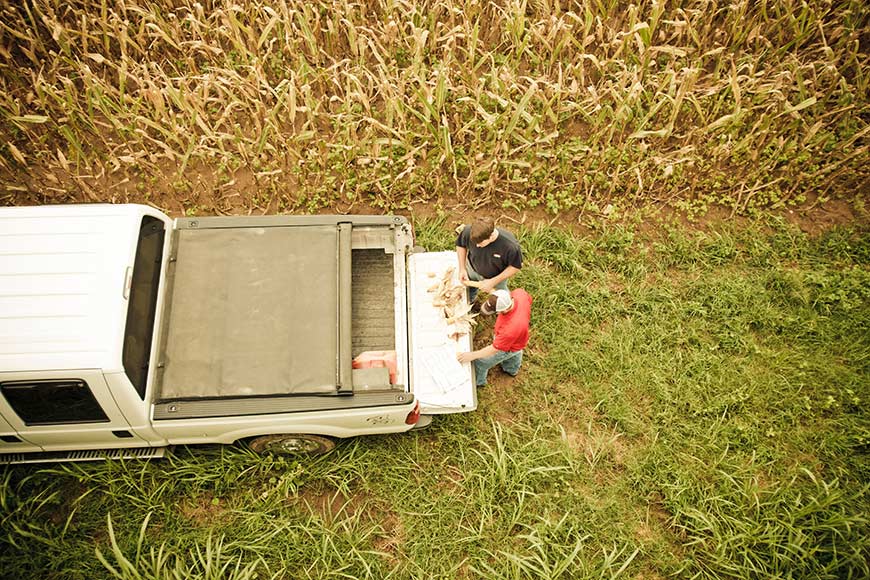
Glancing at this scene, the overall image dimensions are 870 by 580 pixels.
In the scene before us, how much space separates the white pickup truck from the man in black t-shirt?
0.76 m

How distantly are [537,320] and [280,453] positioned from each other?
3.04 metres

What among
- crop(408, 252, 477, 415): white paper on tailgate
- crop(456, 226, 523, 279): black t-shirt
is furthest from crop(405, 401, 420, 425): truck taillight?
crop(456, 226, 523, 279): black t-shirt

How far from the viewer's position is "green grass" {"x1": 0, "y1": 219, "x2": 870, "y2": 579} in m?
4.49

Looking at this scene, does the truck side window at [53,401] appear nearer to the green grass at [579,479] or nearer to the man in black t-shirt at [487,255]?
the green grass at [579,479]

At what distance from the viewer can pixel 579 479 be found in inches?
195

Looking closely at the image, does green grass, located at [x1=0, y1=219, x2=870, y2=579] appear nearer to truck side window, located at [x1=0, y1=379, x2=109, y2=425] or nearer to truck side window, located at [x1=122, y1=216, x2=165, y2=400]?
truck side window, located at [x1=0, y1=379, x2=109, y2=425]

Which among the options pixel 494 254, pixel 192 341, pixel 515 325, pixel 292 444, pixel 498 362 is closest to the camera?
pixel 192 341

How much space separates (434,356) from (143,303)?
254cm

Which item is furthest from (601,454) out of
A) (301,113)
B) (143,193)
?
(143,193)

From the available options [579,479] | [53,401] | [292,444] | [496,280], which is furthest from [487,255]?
[53,401]

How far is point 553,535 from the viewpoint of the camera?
4.57 metres

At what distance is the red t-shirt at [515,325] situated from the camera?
4.43 meters

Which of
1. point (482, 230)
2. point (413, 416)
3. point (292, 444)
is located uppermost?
point (482, 230)

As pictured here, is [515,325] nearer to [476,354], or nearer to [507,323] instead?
[507,323]
